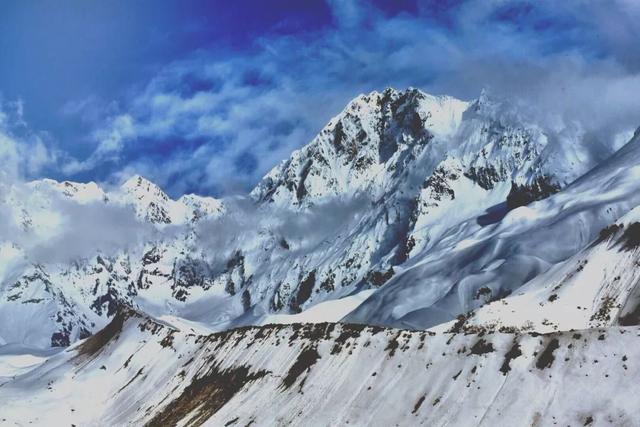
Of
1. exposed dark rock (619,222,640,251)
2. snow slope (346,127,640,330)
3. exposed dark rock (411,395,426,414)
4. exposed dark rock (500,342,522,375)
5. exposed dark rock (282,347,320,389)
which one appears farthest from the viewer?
snow slope (346,127,640,330)

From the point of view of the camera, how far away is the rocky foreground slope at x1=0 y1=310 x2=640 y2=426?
26.1 meters

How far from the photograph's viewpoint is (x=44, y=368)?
9262cm

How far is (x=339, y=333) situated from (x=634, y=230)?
25.5 meters

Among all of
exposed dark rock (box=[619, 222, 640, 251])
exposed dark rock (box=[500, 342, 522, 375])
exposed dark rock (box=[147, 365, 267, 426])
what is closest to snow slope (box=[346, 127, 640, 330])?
exposed dark rock (box=[619, 222, 640, 251])

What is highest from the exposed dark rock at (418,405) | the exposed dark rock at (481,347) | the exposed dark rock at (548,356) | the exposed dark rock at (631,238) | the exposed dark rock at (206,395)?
the exposed dark rock at (206,395)

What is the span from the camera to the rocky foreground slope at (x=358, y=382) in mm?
26125

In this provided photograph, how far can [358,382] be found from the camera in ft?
124

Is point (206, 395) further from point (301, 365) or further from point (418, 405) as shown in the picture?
point (418, 405)

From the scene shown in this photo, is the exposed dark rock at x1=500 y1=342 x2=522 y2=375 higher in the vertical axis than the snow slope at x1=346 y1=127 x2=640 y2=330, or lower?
higher

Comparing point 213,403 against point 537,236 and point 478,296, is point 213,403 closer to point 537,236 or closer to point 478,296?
point 478,296

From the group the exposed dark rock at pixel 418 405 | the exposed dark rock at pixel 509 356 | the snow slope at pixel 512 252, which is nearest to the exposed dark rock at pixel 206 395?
the exposed dark rock at pixel 418 405

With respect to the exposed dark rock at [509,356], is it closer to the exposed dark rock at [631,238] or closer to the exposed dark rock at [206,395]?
the exposed dark rock at [206,395]

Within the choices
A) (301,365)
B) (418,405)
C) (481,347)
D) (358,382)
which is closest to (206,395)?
(301,365)

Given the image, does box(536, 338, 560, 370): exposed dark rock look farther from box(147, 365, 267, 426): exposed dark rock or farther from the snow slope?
the snow slope
